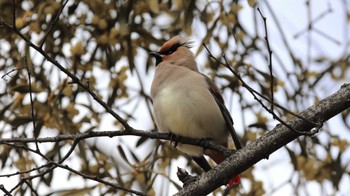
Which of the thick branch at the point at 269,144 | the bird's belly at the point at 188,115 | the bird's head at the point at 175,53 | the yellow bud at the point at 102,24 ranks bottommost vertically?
the thick branch at the point at 269,144

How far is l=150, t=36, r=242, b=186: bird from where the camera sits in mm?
2951

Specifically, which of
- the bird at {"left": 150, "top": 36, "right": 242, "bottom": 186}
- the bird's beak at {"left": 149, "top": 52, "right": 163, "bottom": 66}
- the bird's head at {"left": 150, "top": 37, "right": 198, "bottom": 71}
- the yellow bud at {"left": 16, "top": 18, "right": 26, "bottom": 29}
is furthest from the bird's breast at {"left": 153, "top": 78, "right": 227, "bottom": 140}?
the yellow bud at {"left": 16, "top": 18, "right": 26, "bottom": 29}

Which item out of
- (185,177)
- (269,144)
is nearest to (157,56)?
(185,177)

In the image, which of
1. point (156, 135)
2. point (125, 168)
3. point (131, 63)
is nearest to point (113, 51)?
point (131, 63)

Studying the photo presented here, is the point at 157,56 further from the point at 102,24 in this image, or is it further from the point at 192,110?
the point at 192,110

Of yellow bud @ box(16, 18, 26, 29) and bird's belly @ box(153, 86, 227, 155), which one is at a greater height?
yellow bud @ box(16, 18, 26, 29)

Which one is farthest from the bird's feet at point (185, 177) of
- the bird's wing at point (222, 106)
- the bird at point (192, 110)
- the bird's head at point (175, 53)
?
the bird's head at point (175, 53)

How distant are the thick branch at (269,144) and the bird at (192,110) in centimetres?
58

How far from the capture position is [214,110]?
3.03 m

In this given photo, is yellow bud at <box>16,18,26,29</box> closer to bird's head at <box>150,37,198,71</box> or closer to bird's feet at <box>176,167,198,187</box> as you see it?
bird's head at <box>150,37,198,71</box>

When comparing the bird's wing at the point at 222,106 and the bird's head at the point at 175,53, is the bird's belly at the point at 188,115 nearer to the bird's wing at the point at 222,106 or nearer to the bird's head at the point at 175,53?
the bird's wing at the point at 222,106

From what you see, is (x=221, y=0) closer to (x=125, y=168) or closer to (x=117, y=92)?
(x=117, y=92)

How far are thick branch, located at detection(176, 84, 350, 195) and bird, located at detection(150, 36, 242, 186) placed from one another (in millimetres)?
583

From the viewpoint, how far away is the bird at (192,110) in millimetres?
2951
